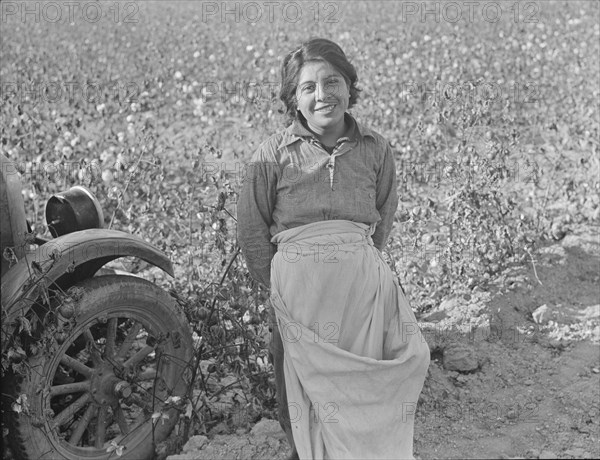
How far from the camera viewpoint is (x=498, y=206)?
17.1 ft

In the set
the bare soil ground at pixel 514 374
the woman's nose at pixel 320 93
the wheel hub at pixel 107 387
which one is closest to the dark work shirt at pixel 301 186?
the woman's nose at pixel 320 93

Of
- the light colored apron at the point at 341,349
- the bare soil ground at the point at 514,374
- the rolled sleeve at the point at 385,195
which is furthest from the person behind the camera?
the bare soil ground at the point at 514,374

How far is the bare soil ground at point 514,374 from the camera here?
3.73 m

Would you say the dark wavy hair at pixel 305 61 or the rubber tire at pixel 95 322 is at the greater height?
the dark wavy hair at pixel 305 61

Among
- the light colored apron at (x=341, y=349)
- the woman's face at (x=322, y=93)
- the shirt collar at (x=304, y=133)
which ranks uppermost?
the woman's face at (x=322, y=93)

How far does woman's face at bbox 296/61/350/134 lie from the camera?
3.18 meters

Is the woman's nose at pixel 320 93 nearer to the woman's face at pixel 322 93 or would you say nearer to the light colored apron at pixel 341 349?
the woman's face at pixel 322 93

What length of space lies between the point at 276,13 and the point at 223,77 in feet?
11.3

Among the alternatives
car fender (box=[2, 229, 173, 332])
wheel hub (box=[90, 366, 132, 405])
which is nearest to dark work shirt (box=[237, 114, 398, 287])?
car fender (box=[2, 229, 173, 332])

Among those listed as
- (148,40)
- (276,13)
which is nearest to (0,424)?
(148,40)

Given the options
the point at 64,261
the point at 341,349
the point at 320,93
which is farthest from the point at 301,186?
the point at 64,261

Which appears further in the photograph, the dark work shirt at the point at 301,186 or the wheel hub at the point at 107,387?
the wheel hub at the point at 107,387

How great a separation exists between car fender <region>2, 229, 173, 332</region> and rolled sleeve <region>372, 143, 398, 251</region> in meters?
0.88

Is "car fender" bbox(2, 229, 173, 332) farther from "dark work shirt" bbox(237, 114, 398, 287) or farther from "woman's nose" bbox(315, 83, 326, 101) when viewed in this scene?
"woman's nose" bbox(315, 83, 326, 101)
